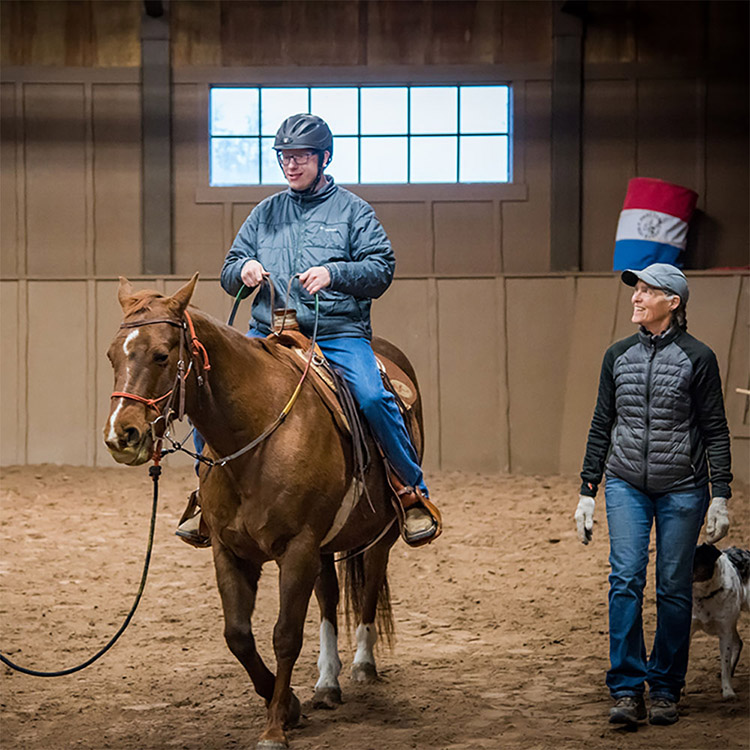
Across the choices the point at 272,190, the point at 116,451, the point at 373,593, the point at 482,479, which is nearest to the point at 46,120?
the point at 272,190

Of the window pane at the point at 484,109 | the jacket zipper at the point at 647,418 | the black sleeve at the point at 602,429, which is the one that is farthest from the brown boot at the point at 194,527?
the window pane at the point at 484,109

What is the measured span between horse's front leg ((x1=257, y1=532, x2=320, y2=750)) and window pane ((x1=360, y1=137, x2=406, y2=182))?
7.90 meters

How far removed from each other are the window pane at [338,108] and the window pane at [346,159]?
10cm

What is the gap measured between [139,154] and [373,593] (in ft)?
25.3

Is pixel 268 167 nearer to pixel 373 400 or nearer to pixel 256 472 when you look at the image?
pixel 373 400

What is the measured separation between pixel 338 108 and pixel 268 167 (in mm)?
975

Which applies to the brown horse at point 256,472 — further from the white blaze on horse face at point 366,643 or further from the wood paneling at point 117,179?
the wood paneling at point 117,179

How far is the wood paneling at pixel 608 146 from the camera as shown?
1099 centimetres

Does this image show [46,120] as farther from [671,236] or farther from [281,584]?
[281,584]

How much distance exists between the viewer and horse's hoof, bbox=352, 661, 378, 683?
4457 millimetres

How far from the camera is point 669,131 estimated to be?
10992 millimetres

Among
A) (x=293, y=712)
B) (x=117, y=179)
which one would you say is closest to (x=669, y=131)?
(x=117, y=179)

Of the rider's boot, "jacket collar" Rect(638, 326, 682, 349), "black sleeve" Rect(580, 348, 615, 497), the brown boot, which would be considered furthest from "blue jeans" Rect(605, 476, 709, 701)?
the brown boot

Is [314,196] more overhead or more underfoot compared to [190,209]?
more underfoot
